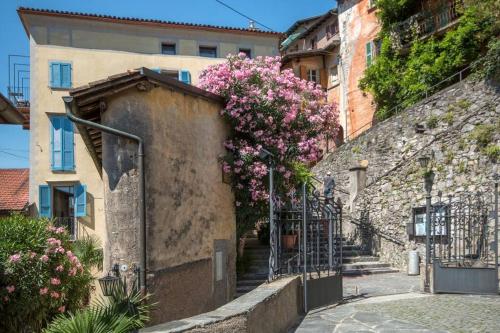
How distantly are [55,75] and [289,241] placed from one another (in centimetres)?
1681

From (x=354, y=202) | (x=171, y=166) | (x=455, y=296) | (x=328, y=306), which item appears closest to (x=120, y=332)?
(x=171, y=166)

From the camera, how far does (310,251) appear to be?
30.2ft

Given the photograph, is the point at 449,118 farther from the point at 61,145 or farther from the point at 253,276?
the point at 61,145

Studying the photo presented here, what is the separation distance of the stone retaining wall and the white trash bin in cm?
731

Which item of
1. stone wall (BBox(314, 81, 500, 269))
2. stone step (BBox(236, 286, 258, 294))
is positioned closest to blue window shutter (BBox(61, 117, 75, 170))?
stone wall (BBox(314, 81, 500, 269))

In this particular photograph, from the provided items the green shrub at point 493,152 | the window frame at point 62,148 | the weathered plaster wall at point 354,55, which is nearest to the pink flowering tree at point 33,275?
the green shrub at point 493,152

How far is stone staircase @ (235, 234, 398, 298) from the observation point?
13.7 m

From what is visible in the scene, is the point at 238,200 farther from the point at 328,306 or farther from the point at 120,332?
the point at 120,332

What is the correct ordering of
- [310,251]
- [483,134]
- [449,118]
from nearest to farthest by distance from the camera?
[310,251]
[483,134]
[449,118]

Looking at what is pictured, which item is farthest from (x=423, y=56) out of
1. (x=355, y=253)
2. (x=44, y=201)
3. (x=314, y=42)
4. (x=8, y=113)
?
(x=8, y=113)

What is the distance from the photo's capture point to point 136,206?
732 centimetres

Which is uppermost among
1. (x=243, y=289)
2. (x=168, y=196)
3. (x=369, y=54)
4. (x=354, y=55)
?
(x=354, y=55)

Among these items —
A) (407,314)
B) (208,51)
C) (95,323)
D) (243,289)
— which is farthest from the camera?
(208,51)

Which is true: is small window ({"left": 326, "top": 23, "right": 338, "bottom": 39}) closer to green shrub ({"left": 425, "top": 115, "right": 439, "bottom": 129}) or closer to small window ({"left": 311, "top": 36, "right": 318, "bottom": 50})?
small window ({"left": 311, "top": 36, "right": 318, "bottom": 50})
